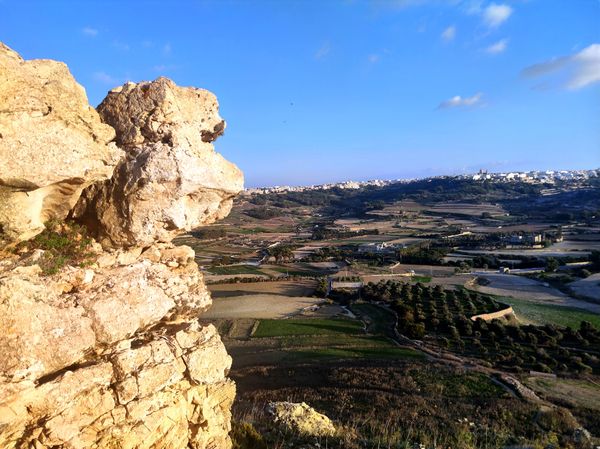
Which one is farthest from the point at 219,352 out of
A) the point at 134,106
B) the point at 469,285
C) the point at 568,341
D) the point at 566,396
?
the point at 469,285

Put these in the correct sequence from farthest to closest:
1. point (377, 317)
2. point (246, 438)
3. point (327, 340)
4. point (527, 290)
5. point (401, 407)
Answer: point (527, 290)
point (377, 317)
point (327, 340)
point (401, 407)
point (246, 438)

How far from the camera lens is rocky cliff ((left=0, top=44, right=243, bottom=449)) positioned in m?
5.50

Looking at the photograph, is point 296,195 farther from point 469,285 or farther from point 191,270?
point 191,270

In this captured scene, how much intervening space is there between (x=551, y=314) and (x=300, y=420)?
34.3m

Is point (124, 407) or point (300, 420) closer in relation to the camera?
point (124, 407)

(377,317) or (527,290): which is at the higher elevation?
(377,317)

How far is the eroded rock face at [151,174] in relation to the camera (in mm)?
7141

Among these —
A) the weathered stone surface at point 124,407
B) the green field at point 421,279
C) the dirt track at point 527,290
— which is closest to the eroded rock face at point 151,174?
the weathered stone surface at point 124,407

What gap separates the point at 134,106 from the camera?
297 inches

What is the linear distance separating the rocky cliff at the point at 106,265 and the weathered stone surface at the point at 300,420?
3.85 meters

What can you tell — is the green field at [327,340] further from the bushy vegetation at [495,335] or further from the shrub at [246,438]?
the shrub at [246,438]

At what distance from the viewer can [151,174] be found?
704 cm

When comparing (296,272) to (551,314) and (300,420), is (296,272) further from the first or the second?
(300,420)

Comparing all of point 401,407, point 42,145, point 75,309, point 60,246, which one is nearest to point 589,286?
point 401,407
